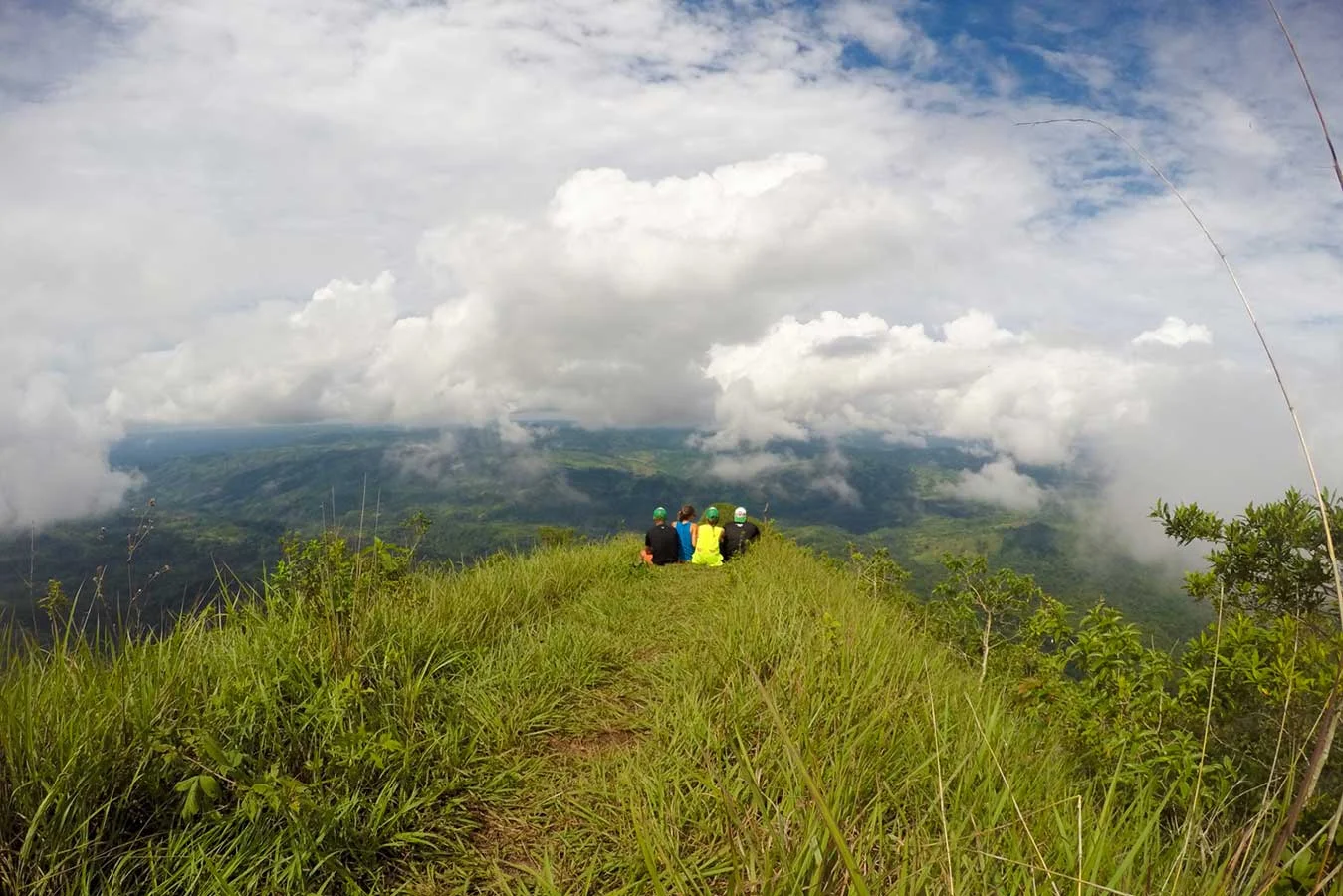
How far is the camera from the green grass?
268 cm

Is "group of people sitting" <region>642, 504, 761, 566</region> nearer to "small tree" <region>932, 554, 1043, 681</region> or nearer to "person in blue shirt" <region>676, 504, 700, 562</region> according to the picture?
"person in blue shirt" <region>676, 504, 700, 562</region>

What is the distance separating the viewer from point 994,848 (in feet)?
8.55

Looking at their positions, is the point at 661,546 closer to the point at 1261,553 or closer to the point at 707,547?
the point at 707,547

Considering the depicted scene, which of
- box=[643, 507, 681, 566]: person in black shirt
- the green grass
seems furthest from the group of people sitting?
the green grass

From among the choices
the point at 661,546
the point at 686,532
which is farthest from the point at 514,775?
the point at 686,532

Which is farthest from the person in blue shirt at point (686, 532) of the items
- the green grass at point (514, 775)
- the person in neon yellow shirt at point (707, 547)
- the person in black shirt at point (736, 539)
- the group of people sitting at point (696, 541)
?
the green grass at point (514, 775)

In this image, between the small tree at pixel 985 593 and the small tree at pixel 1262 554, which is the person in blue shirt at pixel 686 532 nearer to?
the small tree at pixel 985 593

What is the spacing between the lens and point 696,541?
1330 cm

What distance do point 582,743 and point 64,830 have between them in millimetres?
2743

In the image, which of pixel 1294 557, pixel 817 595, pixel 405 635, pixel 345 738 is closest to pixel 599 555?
pixel 817 595

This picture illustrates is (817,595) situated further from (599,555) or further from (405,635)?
(599,555)

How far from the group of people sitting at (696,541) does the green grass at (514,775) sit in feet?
24.1

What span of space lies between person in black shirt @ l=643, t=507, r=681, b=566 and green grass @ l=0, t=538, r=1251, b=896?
7272 millimetres

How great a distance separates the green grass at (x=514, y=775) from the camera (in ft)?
8.80
